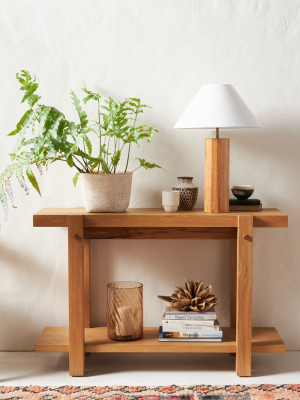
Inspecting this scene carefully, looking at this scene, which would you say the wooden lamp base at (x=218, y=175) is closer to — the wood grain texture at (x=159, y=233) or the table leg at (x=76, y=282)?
the wood grain texture at (x=159, y=233)

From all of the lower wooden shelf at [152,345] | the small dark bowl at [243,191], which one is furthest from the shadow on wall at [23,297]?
the small dark bowl at [243,191]

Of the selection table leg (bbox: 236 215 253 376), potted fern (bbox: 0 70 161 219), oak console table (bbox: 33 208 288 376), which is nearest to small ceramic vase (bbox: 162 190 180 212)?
oak console table (bbox: 33 208 288 376)

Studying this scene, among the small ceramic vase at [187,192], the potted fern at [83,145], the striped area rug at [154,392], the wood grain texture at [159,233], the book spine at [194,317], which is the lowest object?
the striped area rug at [154,392]

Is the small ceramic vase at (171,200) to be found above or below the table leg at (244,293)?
above

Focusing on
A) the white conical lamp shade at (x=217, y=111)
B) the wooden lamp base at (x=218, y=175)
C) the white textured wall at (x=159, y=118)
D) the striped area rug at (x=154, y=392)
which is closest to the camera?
the striped area rug at (x=154, y=392)

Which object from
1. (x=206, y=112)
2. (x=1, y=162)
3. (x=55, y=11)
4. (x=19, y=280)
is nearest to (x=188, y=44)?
(x=206, y=112)

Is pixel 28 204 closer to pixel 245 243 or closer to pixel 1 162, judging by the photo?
pixel 1 162

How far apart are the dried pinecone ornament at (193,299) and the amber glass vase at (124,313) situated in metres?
0.15

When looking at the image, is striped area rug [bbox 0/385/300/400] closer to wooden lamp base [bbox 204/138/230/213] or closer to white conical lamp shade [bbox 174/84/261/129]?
wooden lamp base [bbox 204/138/230/213]

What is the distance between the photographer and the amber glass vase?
6.49 feet

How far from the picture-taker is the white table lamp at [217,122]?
1.86 meters

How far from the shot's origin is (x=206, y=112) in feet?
6.18

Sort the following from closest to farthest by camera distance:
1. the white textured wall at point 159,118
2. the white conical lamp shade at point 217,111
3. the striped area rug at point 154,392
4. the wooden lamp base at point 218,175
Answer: the striped area rug at point 154,392 < the white conical lamp shade at point 217,111 < the wooden lamp base at point 218,175 < the white textured wall at point 159,118

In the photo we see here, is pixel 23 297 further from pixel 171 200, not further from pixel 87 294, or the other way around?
pixel 171 200
